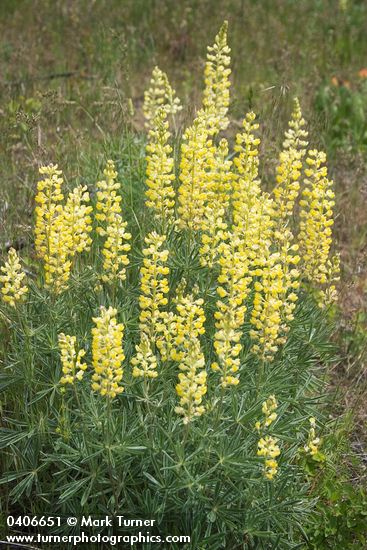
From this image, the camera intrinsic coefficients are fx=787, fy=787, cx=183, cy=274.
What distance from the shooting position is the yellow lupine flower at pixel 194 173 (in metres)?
3.43

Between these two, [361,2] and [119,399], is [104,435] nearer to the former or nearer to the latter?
[119,399]

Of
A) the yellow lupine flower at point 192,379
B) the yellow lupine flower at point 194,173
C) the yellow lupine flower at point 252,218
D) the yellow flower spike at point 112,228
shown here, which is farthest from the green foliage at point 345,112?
the yellow lupine flower at point 192,379

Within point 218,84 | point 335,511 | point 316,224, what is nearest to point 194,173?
point 316,224

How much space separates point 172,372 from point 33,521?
2.85ft

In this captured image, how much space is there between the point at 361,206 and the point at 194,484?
3.51 m

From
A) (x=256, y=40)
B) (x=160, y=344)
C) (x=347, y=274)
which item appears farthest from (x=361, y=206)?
(x=160, y=344)

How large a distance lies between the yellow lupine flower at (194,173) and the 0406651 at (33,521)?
1408 millimetres

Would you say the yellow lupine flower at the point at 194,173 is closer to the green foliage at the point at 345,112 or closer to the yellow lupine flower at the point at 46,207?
the yellow lupine flower at the point at 46,207

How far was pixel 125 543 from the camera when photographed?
10.7 feet

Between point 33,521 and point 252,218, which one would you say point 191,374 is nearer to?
point 252,218

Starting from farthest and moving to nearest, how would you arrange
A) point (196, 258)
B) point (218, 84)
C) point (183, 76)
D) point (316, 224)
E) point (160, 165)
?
point (183, 76)
point (218, 84)
point (196, 258)
point (316, 224)
point (160, 165)

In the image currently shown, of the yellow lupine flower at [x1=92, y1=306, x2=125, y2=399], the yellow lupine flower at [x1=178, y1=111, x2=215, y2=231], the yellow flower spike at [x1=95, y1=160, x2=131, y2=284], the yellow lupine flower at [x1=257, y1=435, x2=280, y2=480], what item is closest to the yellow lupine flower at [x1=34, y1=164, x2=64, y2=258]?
the yellow flower spike at [x1=95, y1=160, x2=131, y2=284]

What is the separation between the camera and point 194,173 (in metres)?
3.47

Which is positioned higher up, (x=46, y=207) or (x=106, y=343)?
(x=46, y=207)
